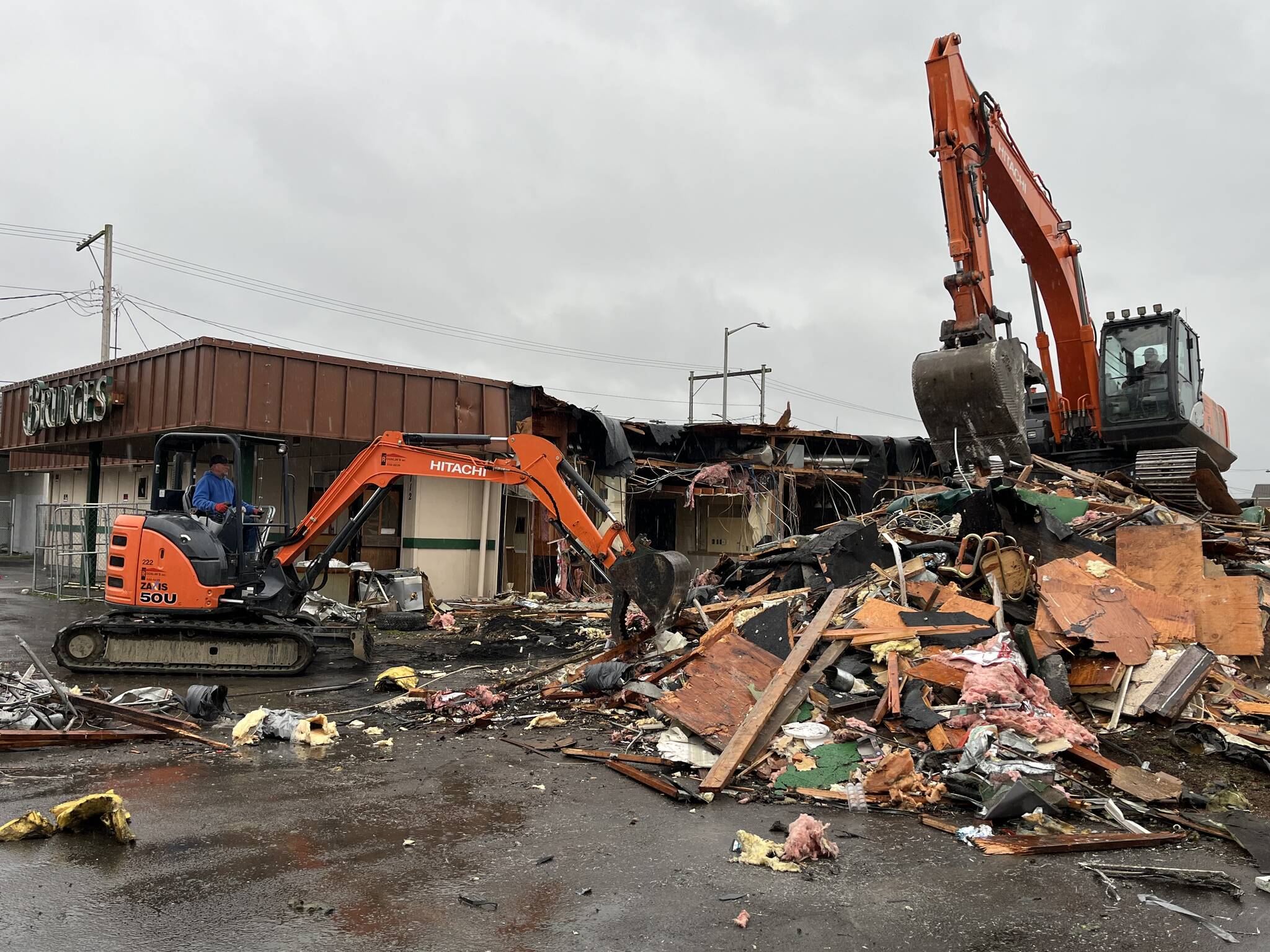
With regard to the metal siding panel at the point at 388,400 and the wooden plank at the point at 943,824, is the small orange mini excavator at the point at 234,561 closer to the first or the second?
the wooden plank at the point at 943,824

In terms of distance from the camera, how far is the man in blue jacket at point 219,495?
32.7 feet

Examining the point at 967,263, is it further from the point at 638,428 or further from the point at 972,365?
the point at 638,428

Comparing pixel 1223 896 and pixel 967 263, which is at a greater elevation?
pixel 967 263

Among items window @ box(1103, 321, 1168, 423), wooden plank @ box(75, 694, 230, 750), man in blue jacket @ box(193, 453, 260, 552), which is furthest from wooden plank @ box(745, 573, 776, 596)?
window @ box(1103, 321, 1168, 423)

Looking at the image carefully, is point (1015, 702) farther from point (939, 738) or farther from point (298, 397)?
point (298, 397)

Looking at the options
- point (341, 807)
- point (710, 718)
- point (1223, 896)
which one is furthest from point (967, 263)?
point (341, 807)

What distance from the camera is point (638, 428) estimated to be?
19.2 m

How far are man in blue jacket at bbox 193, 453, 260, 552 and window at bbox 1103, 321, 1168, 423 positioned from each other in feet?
40.1

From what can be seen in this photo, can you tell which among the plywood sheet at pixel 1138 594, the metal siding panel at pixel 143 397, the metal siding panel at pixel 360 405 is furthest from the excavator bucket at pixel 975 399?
the metal siding panel at pixel 143 397

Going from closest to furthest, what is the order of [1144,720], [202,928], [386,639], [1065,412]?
[202,928], [1144,720], [386,639], [1065,412]

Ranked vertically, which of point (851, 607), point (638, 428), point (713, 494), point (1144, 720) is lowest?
point (1144, 720)

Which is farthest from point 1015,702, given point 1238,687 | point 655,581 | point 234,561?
point 234,561

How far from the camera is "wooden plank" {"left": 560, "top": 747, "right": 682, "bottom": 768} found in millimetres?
6570

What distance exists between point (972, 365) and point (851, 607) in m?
3.25
